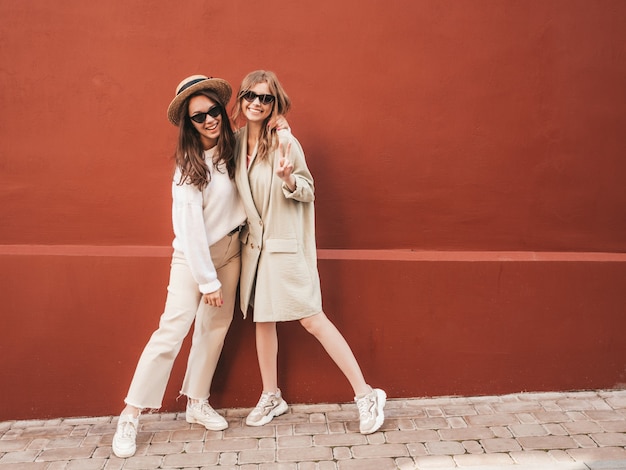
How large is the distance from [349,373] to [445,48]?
203cm

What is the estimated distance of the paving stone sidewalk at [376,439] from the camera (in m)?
3.10

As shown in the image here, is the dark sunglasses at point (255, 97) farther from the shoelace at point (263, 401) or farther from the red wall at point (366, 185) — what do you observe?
the shoelace at point (263, 401)

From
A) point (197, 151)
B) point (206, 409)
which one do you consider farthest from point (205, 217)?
point (206, 409)

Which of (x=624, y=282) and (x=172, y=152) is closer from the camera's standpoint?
(x=172, y=152)

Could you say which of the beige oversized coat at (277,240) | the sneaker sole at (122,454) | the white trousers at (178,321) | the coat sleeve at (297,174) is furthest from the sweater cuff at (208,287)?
the sneaker sole at (122,454)

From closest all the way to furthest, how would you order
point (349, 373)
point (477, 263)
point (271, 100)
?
1. point (271, 100)
2. point (349, 373)
3. point (477, 263)

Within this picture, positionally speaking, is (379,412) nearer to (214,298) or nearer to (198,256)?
(214,298)

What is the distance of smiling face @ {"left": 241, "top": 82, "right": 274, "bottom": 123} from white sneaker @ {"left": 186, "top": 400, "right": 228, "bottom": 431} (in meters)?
1.69

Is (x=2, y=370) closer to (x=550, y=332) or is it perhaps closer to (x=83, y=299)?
(x=83, y=299)

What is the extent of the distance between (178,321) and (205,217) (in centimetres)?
60

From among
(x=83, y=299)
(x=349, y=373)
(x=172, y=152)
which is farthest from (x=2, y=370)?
(x=349, y=373)

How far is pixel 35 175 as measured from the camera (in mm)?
3504

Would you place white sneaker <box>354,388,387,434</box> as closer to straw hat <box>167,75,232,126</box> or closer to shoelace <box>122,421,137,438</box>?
shoelace <box>122,421,137,438</box>

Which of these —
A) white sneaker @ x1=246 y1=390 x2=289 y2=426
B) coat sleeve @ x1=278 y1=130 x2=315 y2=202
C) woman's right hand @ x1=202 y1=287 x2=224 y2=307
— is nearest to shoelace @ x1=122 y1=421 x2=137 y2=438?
white sneaker @ x1=246 y1=390 x2=289 y2=426
